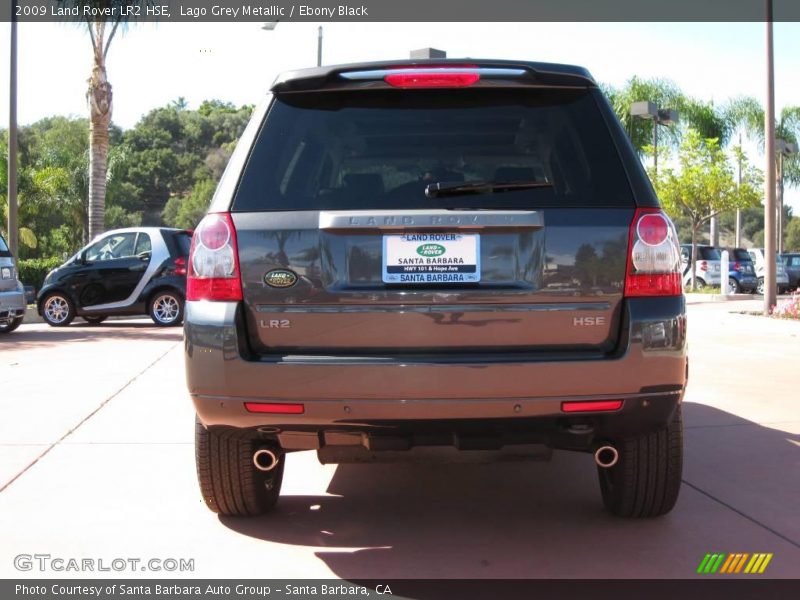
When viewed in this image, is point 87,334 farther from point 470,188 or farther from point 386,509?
point 470,188

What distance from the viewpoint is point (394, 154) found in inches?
140

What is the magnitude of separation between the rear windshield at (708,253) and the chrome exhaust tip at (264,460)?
1097 inches

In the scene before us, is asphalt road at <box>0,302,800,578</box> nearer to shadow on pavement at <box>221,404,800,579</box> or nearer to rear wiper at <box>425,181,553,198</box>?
shadow on pavement at <box>221,404,800,579</box>

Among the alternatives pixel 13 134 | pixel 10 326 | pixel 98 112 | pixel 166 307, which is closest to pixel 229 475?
pixel 10 326

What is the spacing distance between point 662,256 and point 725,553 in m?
1.26

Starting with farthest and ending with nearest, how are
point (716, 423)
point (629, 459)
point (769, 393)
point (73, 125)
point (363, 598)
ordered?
point (73, 125) < point (769, 393) < point (716, 423) < point (629, 459) < point (363, 598)

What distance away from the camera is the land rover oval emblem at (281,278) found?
327 centimetres

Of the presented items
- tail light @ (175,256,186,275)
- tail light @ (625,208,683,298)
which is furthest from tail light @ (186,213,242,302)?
tail light @ (175,256,186,275)

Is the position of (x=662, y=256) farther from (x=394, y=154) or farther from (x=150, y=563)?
(x=150, y=563)

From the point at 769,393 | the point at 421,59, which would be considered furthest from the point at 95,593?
the point at 769,393

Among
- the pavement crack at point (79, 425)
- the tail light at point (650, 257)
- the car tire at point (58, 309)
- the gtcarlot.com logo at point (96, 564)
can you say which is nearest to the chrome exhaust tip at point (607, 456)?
the tail light at point (650, 257)

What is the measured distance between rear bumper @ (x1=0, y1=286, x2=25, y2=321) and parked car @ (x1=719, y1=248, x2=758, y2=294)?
70.7 ft

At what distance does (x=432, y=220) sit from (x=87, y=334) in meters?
11.8

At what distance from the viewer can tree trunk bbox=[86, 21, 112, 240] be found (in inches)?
866
